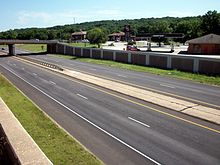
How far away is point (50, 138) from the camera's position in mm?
17422

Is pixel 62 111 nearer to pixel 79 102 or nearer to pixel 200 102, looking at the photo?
pixel 79 102

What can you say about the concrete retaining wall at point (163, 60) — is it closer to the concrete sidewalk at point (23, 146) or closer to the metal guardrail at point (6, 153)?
the concrete sidewalk at point (23, 146)

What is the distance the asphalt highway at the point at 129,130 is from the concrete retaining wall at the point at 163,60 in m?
20.4

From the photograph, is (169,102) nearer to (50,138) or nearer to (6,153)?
(50,138)

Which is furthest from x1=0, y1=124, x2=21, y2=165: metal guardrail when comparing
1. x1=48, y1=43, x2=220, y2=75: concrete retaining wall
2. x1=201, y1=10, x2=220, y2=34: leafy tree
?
x1=201, y1=10, x2=220, y2=34: leafy tree

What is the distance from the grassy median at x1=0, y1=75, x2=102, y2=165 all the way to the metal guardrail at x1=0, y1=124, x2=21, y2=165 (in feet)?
8.65

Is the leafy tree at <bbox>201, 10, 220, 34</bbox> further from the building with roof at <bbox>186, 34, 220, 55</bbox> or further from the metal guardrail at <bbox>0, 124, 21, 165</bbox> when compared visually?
the metal guardrail at <bbox>0, 124, 21, 165</bbox>

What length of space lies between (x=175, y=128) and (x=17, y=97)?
16.7m

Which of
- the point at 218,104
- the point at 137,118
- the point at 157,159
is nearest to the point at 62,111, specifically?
the point at 137,118

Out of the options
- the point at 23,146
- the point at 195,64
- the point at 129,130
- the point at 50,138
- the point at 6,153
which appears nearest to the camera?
the point at 23,146

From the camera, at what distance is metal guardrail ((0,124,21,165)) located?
1036 cm

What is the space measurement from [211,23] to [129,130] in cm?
9829

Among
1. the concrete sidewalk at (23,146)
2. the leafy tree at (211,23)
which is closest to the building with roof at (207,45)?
the leafy tree at (211,23)

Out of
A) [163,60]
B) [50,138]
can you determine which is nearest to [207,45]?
[163,60]
